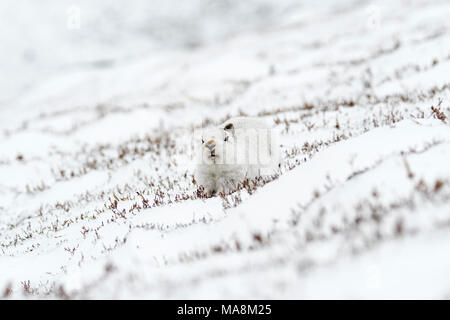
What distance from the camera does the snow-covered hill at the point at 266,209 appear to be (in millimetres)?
2494

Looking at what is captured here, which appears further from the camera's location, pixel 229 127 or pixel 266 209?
pixel 229 127

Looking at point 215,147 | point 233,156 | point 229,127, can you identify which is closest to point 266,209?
point 215,147

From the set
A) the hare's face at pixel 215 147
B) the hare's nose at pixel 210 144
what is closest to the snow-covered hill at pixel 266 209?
the hare's face at pixel 215 147

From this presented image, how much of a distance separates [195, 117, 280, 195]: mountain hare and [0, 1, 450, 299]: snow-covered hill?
0.33 metres

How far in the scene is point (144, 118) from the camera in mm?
17328

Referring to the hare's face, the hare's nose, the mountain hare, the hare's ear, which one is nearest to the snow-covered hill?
the mountain hare

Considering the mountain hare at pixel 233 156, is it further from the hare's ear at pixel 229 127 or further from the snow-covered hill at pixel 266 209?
the snow-covered hill at pixel 266 209

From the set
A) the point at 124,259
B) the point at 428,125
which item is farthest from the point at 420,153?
the point at 124,259

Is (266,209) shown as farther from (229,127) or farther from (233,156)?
(229,127)

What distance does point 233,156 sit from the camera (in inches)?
225

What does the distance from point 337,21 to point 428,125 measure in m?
38.1

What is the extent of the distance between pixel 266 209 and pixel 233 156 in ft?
5.79

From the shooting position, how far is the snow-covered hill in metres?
2.49
